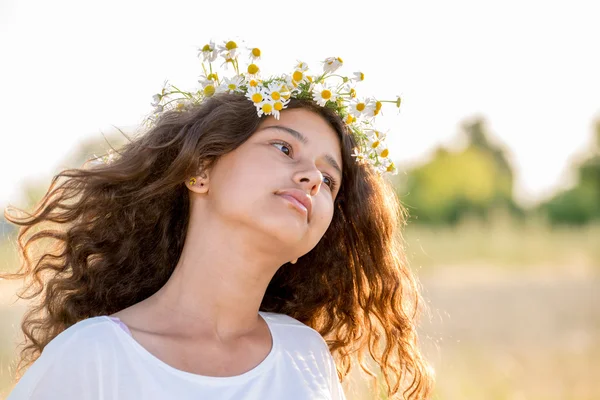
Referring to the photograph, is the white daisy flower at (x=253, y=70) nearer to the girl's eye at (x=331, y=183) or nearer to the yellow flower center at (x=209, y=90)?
the yellow flower center at (x=209, y=90)

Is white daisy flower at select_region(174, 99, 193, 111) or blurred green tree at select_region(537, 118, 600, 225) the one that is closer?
white daisy flower at select_region(174, 99, 193, 111)

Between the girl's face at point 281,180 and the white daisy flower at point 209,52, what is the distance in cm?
40

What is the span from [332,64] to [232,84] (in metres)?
0.44

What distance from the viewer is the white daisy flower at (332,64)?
3.31 m

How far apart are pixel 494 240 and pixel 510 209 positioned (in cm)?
1595

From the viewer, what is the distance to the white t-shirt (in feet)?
7.97

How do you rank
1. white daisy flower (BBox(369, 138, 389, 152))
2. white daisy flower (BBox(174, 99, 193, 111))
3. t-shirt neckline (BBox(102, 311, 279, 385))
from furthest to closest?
white daisy flower (BBox(369, 138, 389, 152))
white daisy flower (BBox(174, 99, 193, 111))
t-shirt neckline (BBox(102, 311, 279, 385))

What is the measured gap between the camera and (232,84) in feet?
10.6

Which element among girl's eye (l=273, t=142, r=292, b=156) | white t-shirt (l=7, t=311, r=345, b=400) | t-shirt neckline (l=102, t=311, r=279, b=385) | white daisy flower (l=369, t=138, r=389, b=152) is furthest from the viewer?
white daisy flower (l=369, t=138, r=389, b=152)

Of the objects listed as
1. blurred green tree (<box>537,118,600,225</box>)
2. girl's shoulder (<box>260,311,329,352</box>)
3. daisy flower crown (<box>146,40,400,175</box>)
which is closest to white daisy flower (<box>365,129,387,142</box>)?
daisy flower crown (<box>146,40,400,175</box>)

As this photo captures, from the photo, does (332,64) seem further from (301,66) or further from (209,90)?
(209,90)

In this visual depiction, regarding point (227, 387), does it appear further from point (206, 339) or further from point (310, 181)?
point (310, 181)

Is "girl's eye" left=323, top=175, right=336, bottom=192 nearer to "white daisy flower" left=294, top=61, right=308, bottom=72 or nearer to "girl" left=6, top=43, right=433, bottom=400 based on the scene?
"girl" left=6, top=43, right=433, bottom=400

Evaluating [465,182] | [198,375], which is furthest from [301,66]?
[465,182]
